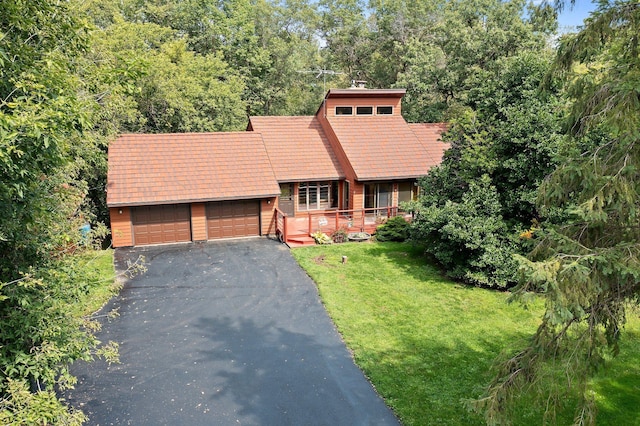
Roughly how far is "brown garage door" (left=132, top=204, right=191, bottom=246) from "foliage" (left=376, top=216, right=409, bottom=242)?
8455 mm

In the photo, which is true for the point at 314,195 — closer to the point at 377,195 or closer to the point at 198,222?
the point at 377,195

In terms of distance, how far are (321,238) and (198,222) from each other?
5490 mm

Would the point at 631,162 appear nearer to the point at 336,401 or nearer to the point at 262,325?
the point at 336,401

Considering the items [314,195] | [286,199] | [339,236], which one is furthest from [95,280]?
[314,195]

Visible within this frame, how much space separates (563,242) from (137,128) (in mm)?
23087

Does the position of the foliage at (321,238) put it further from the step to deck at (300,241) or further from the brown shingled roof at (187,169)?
the brown shingled roof at (187,169)

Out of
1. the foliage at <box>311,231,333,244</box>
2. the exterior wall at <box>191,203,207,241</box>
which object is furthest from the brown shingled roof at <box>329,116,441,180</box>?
the exterior wall at <box>191,203,207,241</box>

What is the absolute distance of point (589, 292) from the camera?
14.9 ft

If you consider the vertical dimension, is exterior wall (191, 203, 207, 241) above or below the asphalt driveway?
above

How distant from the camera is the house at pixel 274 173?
Result: 18.6m

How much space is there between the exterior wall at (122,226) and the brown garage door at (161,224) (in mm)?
199

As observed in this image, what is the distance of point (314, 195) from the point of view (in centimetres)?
2236

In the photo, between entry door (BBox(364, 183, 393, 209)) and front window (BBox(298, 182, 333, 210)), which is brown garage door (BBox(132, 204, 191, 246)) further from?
entry door (BBox(364, 183, 393, 209))

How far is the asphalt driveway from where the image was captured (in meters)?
8.15
